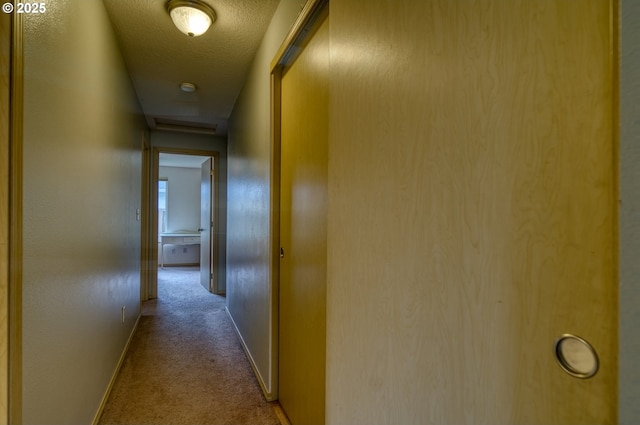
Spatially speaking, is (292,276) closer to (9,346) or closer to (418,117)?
(9,346)

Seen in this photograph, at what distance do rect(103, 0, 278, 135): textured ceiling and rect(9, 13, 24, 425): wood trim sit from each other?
1267mm

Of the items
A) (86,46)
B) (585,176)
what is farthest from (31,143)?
(585,176)

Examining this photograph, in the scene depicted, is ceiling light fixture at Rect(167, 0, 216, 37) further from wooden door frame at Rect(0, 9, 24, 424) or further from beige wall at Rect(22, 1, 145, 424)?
wooden door frame at Rect(0, 9, 24, 424)

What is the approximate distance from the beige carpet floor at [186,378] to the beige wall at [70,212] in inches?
7.8

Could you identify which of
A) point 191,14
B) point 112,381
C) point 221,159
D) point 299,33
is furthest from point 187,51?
point 112,381

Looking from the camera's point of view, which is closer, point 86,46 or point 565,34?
point 565,34

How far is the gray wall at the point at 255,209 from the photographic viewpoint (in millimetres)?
1976

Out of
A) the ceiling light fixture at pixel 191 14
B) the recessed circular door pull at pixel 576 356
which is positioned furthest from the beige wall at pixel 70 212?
the recessed circular door pull at pixel 576 356

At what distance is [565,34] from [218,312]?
3.99 metres

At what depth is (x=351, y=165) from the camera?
101cm

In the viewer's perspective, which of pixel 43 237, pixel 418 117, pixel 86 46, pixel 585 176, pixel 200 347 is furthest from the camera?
pixel 200 347

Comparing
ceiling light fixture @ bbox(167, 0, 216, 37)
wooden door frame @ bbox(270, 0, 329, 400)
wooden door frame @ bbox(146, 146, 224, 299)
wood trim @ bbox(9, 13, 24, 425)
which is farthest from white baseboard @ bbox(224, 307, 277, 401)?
ceiling light fixture @ bbox(167, 0, 216, 37)

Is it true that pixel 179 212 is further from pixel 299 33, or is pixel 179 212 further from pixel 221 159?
pixel 299 33

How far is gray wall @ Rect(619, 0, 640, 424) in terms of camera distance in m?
0.35
